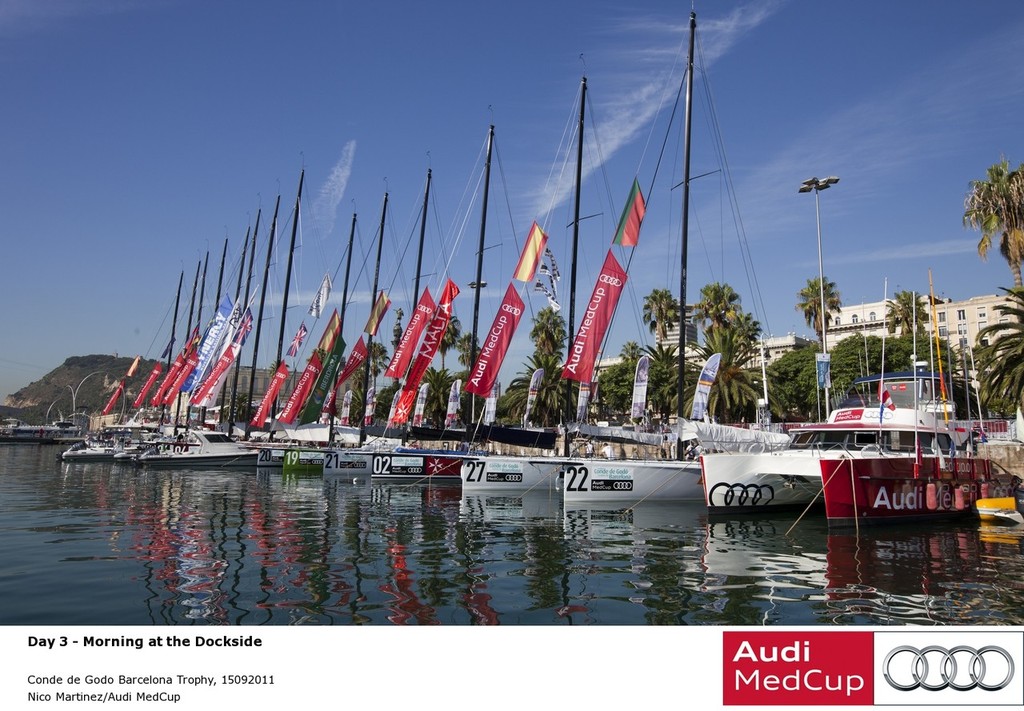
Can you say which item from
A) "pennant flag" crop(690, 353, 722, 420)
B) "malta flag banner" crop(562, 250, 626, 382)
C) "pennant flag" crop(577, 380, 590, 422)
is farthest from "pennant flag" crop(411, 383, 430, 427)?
"pennant flag" crop(690, 353, 722, 420)

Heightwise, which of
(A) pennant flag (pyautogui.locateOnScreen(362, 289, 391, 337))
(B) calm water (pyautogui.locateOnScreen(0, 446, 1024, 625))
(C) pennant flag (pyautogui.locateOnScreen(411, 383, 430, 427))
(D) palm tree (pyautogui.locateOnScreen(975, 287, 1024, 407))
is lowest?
(B) calm water (pyautogui.locateOnScreen(0, 446, 1024, 625))

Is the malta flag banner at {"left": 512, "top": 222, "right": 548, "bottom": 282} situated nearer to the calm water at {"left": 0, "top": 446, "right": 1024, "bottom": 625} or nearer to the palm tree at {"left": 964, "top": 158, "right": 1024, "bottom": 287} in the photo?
the calm water at {"left": 0, "top": 446, "right": 1024, "bottom": 625}

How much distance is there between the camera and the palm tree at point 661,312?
69137 millimetres

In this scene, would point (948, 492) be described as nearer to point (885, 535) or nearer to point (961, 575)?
point (885, 535)

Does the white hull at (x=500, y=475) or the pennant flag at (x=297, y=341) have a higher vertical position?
the pennant flag at (x=297, y=341)

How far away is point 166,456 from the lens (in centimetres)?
4184

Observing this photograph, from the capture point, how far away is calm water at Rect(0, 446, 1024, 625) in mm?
9148

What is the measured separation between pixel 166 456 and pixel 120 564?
3361 cm

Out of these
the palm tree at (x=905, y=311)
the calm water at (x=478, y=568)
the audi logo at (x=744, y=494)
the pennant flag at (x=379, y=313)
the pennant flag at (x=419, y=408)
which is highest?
the palm tree at (x=905, y=311)

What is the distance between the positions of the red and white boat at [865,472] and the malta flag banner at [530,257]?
40.0ft

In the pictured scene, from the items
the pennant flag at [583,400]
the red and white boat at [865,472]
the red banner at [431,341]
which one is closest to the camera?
the red and white boat at [865,472]
